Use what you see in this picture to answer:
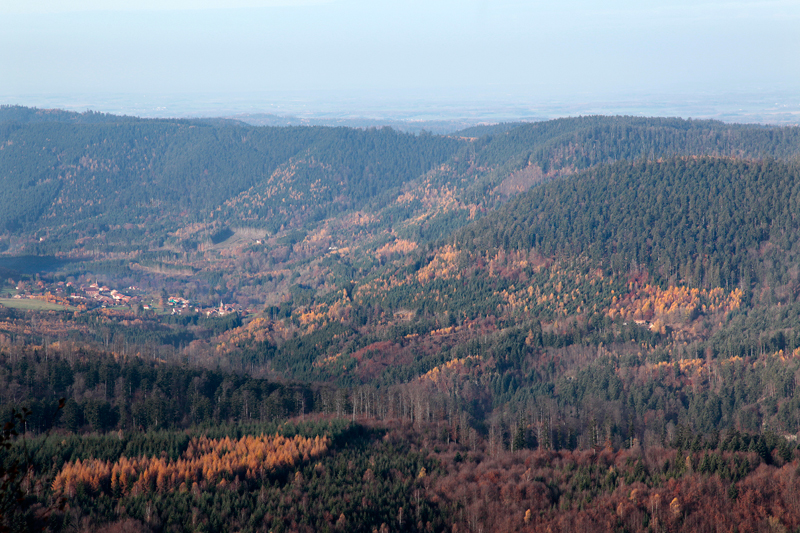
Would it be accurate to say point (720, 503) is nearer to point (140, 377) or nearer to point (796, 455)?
point (796, 455)

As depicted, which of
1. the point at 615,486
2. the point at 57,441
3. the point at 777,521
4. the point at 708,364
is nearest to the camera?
the point at 777,521

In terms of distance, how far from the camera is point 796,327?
19038 centimetres

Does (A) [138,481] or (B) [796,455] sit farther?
(B) [796,455]

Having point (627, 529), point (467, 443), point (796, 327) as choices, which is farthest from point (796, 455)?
point (796, 327)

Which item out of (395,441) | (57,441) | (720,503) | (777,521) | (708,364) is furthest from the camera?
(708,364)

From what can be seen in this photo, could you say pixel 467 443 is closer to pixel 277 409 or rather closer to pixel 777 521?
pixel 277 409

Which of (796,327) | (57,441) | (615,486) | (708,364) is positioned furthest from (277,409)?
(796,327)

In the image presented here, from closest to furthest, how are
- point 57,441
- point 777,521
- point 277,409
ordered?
point 777,521 < point 57,441 < point 277,409

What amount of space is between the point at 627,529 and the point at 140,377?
345 feet

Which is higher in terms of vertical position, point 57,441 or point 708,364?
point 57,441

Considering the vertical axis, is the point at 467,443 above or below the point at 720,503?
below

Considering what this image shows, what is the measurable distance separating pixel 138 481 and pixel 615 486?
64810mm

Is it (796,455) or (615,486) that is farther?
(796,455)

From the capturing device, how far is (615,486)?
345 feet
